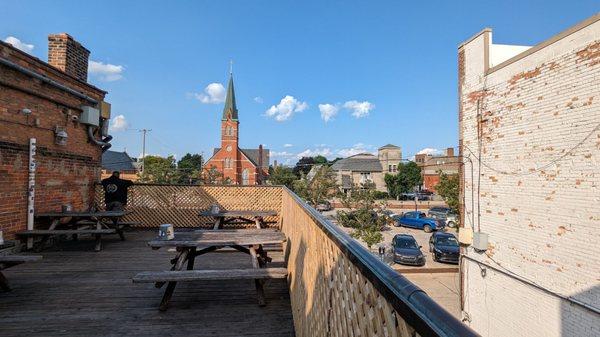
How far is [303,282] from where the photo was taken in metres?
2.99

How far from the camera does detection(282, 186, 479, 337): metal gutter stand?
2.48 ft

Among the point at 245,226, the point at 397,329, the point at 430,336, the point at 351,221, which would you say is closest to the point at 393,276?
the point at 397,329

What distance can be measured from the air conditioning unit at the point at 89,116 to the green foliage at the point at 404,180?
5478cm

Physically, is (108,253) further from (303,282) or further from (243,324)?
(303,282)

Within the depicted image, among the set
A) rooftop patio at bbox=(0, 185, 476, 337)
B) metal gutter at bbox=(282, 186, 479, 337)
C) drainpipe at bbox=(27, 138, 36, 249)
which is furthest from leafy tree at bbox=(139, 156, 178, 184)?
metal gutter at bbox=(282, 186, 479, 337)

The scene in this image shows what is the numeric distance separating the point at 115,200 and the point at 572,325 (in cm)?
1063

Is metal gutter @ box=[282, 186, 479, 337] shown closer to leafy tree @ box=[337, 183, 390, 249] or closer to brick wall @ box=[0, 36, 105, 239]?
brick wall @ box=[0, 36, 105, 239]

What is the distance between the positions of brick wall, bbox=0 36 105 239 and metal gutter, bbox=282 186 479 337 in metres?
7.10

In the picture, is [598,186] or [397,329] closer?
[397,329]

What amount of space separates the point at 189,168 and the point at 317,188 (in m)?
38.9

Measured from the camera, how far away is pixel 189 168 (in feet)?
218

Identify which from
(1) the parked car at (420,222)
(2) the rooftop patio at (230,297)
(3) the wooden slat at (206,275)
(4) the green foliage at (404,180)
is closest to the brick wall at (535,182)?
(2) the rooftop patio at (230,297)

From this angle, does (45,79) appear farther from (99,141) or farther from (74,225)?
(74,225)

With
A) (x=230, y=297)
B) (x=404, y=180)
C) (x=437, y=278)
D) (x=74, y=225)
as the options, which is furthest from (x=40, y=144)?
(x=404, y=180)
